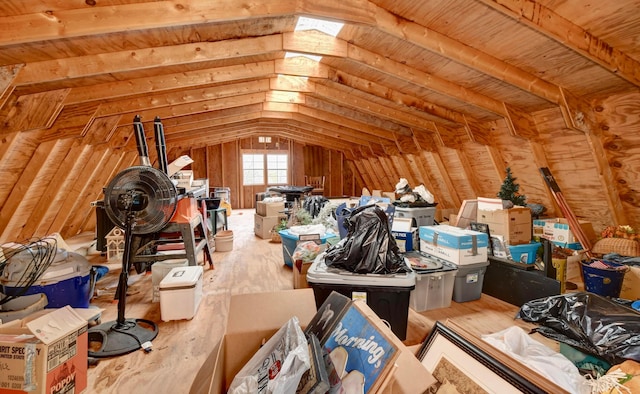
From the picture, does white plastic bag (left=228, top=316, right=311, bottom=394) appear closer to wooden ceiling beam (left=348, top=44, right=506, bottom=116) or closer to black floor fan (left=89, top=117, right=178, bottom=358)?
black floor fan (left=89, top=117, right=178, bottom=358)

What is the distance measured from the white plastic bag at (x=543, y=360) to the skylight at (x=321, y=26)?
249 cm

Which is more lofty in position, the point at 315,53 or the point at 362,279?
the point at 315,53

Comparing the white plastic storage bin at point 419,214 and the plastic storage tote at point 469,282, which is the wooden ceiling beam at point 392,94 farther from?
the plastic storage tote at point 469,282

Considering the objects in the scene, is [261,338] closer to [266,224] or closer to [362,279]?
[362,279]

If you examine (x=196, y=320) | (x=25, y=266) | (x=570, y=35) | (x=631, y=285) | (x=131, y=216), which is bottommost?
(x=196, y=320)

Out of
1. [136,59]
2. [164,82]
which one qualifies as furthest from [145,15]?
[164,82]

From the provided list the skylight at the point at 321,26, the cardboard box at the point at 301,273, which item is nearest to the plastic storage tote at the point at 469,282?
the cardboard box at the point at 301,273

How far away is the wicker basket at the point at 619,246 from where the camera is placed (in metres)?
3.00

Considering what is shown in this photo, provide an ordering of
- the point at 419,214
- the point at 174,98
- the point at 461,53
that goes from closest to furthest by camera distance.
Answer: the point at 461,53 < the point at 174,98 < the point at 419,214

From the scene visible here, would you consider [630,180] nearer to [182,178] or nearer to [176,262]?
[176,262]

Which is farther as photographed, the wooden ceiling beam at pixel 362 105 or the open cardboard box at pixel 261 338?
the wooden ceiling beam at pixel 362 105

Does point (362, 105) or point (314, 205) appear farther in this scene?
point (314, 205)

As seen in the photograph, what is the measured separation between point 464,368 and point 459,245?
146cm

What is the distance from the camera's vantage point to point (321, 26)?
260cm
